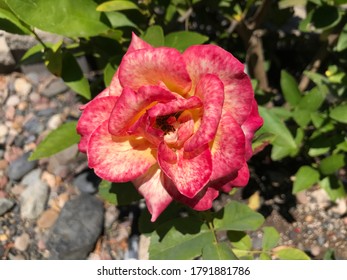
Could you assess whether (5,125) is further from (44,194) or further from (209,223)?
(209,223)

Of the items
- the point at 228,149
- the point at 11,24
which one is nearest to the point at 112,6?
the point at 11,24

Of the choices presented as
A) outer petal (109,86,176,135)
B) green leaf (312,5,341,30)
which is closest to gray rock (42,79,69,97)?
green leaf (312,5,341,30)

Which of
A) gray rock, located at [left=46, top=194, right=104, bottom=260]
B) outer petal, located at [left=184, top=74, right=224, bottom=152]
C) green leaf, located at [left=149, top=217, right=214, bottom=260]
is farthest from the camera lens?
gray rock, located at [left=46, top=194, right=104, bottom=260]

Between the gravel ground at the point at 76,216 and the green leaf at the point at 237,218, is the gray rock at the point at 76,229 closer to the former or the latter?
the gravel ground at the point at 76,216

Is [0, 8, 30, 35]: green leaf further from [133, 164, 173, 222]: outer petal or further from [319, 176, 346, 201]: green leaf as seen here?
[319, 176, 346, 201]: green leaf

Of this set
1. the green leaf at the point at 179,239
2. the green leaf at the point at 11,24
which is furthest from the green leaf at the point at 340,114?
the green leaf at the point at 11,24

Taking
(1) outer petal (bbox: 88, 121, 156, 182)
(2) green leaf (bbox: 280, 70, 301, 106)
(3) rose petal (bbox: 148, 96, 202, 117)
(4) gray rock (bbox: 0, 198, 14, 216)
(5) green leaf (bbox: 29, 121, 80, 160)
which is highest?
(3) rose petal (bbox: 148, 96, 202, 117)

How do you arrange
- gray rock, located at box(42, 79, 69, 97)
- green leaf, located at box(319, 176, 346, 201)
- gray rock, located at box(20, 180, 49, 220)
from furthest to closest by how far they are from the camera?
gray rock, located at box(42, 79, 69, 97), gray rock, located at box(20, 180, 49, 220), green leaf, located at box(319, 176, 346, 201)

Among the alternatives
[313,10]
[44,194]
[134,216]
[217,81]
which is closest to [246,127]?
[217,81]
